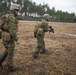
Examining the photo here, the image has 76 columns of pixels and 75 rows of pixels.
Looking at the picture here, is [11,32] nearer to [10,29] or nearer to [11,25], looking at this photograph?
[10,29]

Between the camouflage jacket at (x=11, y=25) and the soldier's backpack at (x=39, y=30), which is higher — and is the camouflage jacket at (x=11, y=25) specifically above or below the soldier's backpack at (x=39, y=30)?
above

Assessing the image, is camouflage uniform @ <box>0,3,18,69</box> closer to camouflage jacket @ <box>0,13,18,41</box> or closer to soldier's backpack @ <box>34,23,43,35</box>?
camouflage jacket @ <box>0,13,18,41</box>

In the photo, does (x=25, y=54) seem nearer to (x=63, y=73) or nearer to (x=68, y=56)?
(x=68, y=56)

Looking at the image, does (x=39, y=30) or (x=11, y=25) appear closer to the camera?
(x=11, y=25)

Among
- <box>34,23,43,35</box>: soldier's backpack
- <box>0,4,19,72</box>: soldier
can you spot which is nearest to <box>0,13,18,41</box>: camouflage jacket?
<box>0,4,19,72</box>: soldier

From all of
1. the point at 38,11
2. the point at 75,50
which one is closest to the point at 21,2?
the point at 38,11

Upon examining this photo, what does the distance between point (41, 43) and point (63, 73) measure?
89.1 inches

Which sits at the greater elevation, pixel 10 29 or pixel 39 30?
pixel 10 29

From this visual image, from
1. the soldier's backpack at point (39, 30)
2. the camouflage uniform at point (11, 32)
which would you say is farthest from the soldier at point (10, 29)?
the soldier's backpack at point (39, 30)

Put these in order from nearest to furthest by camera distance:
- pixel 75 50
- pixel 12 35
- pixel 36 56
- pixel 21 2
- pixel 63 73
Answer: pixel 12 35 → pixel 63 73 → pixel 36 56 → pixel 75 50 → pixel 21 2

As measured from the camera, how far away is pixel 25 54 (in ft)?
34.5

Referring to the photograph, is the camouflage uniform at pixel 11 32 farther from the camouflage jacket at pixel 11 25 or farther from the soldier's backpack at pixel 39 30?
the soldier's backpack at pixel 39 30

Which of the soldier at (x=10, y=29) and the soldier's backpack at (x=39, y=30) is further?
Answer: the soldier's backpack at (x=39, y=30)

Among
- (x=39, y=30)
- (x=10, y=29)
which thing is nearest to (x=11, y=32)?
(x=10, y=29)
